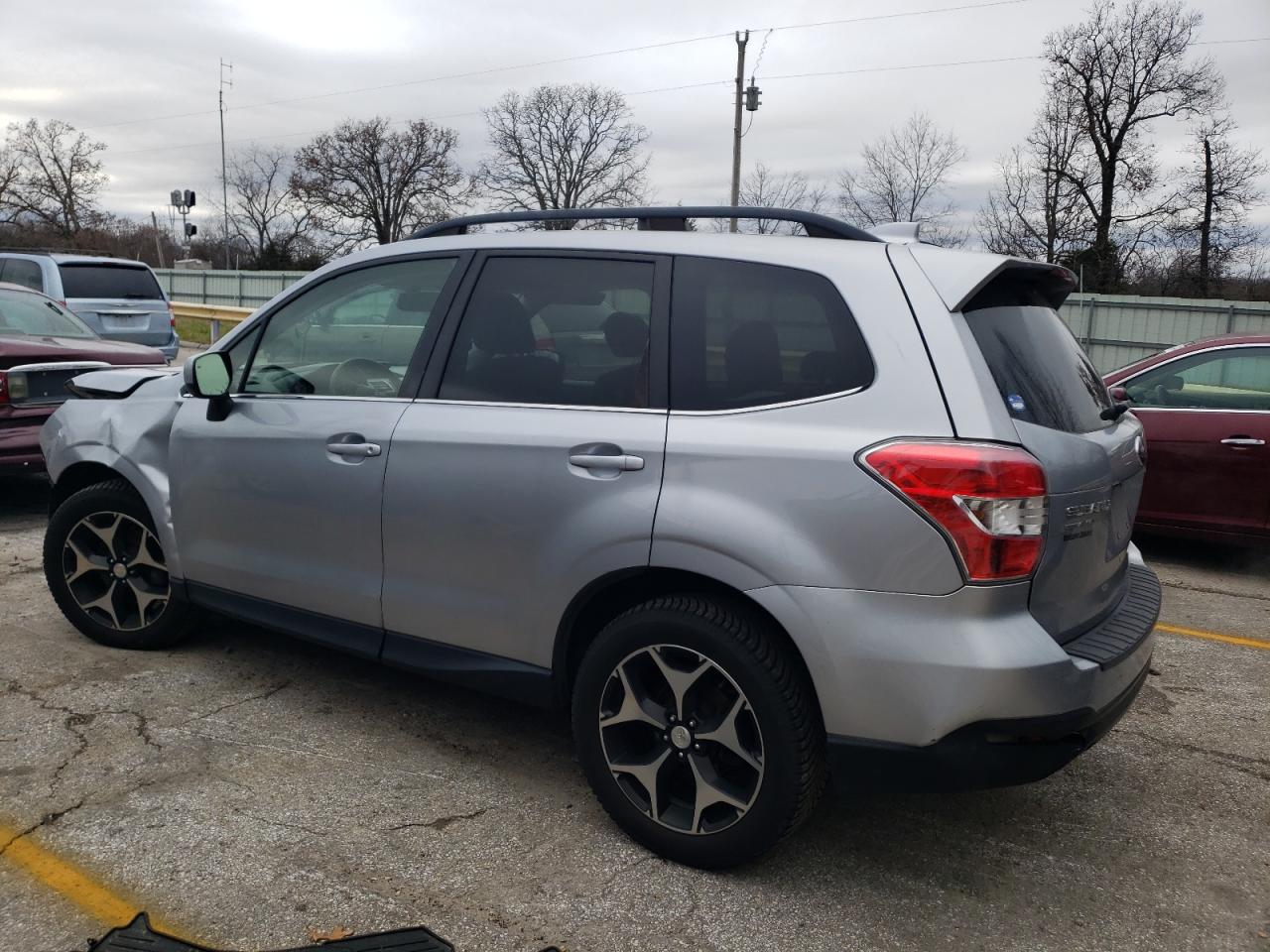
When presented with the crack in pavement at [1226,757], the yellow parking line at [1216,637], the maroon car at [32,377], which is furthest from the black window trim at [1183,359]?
the maroon car at [32,377]

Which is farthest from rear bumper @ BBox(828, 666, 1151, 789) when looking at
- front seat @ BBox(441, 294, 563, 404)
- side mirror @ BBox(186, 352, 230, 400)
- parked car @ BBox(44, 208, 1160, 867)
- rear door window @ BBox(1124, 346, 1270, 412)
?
rear door window @ BBox(1124, 346, 1270, 412)

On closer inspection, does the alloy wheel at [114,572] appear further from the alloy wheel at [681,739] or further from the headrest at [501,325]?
the alloy wheel at [681,739]

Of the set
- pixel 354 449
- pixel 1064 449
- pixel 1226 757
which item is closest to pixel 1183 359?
pixel 1226 757

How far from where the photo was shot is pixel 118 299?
14.2 m

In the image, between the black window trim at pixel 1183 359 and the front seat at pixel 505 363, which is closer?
the front seat at pixel 505 363

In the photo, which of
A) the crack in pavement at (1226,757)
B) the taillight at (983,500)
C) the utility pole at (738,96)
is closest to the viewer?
the taillight at (983,500)

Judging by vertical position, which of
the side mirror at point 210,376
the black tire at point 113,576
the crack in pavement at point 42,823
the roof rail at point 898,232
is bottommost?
the crack in pavement at point 42,823

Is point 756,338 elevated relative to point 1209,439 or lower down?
elevated

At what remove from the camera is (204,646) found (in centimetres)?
469

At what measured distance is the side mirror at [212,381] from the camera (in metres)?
3.88

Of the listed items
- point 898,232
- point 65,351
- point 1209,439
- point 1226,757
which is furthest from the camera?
point 65,351

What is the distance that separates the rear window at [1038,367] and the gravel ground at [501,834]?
1.13 m

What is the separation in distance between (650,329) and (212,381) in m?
1.80

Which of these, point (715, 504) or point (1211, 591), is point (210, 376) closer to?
point (715, 504)
